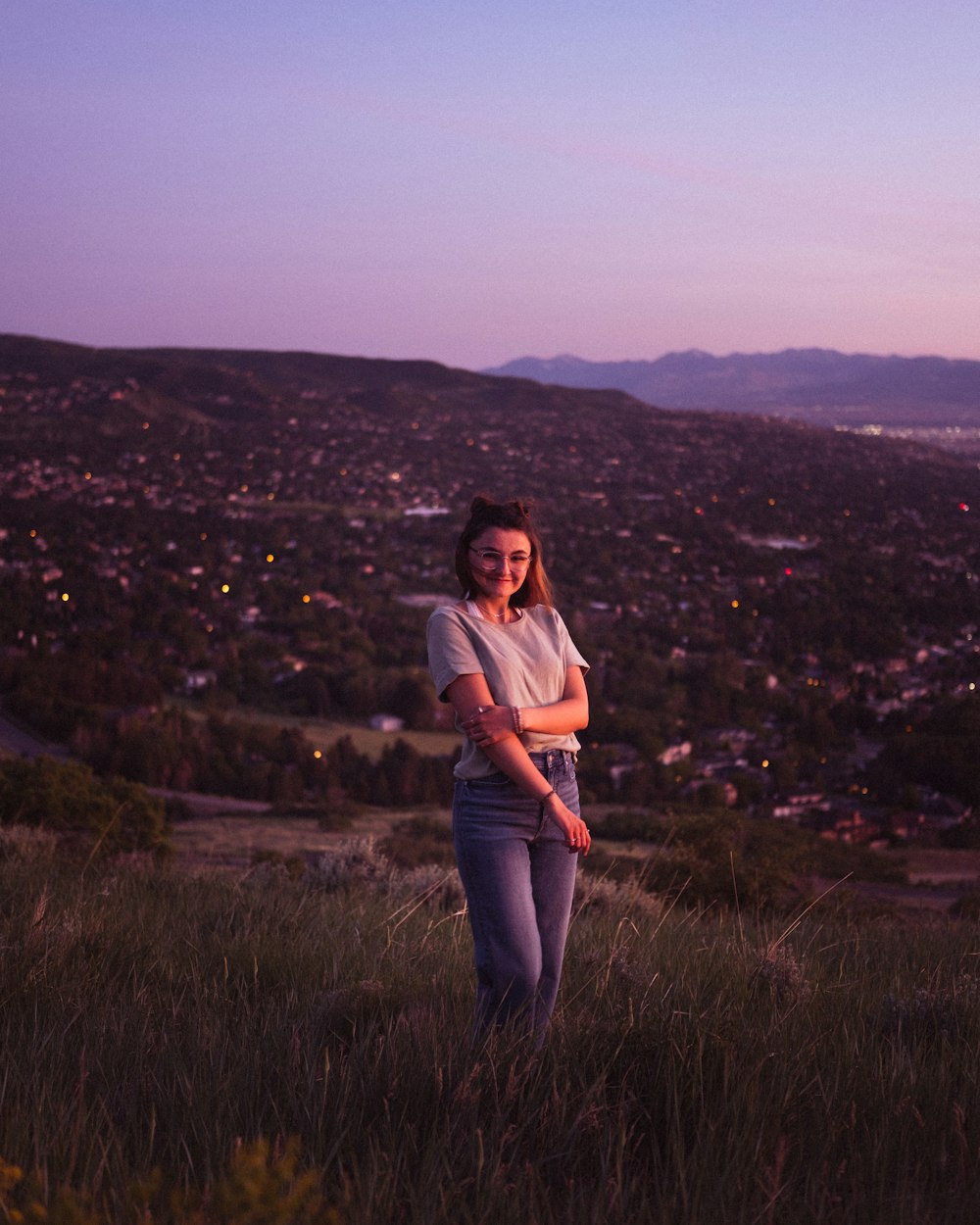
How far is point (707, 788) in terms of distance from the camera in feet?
78.2

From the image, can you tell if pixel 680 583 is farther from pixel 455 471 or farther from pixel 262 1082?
pixel 262 1082

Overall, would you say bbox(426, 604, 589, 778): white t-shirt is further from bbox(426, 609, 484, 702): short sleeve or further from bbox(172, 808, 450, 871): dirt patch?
bbox(172, 808, 450, 871): dirt patch

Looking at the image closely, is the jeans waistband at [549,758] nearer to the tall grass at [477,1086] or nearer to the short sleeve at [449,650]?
the short sleeve at [449,650]

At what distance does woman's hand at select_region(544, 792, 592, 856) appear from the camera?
7.70 feet

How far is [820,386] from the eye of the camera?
455 feet

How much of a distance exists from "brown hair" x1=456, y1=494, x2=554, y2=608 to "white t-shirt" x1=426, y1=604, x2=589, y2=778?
0.08 meters

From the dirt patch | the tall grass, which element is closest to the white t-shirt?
the tall grass

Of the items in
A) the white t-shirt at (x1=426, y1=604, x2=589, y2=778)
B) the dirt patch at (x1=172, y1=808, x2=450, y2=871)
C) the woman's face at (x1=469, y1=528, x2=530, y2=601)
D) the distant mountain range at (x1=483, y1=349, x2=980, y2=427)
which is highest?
the distant mountain range at (x1=483, y1=349, x2=980, y2=427)

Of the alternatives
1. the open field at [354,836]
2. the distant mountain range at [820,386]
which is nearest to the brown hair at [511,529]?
the open field at [354,836]

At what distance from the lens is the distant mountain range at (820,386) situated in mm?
98875

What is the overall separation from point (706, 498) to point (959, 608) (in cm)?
2002

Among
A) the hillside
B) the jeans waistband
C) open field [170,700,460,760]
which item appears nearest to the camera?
the jeans waistband

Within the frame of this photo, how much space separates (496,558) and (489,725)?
43 centimetres

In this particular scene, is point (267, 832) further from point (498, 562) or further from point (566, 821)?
point (566, 821)
